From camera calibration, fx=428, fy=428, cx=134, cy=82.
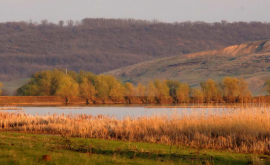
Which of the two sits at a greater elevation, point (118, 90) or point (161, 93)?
point (118, 90)

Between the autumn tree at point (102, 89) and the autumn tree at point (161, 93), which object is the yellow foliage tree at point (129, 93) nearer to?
the autumn tree at point (102, 89)

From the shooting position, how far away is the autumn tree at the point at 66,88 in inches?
3199

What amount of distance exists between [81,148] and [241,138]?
335 inches

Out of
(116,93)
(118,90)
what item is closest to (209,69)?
(118,90)

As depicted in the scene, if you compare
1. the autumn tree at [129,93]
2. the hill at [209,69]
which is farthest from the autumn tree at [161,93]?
the hill at [209,69]

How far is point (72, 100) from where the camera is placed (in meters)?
84.5

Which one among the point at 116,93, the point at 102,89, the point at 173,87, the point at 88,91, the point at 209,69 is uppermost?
the point at 209,69

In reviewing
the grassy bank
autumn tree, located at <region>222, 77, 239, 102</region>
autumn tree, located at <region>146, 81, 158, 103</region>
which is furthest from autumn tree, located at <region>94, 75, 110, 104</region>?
the grassy bank

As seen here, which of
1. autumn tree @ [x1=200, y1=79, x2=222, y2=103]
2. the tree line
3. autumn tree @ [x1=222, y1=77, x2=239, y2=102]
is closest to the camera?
autumn tree @ [x1=200, y1=79, x2=222, y2=103]

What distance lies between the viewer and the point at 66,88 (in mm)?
81375

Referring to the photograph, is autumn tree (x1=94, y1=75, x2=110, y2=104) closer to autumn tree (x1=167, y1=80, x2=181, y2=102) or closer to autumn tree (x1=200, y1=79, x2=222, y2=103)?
autumn tree (x1=167, y1=80, x2=181, y2=102)

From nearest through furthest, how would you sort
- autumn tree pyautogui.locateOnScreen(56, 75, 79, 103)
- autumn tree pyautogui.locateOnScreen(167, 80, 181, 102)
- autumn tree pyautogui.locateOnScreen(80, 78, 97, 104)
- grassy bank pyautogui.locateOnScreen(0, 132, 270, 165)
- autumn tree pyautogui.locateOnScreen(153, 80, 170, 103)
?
1. grassy bank pyautogui.locateOnScreen(0, 132, 270, 165)
2. autumn tree pyautogui.locateOnScreen(56, 75, 79, 103)
3. autumn tree pyautogui.locateOnScreen(80, 78, 97, 104)
4. autumn tree pyautogui.locateOnScreen(153, 80, 170, 103)
5. autumn tree pyautogui.locateOnScreen(167, 80, 181, 102)

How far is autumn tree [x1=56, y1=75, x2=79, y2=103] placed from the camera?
81.2 m

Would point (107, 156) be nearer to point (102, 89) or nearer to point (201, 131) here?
point (201, 131)
